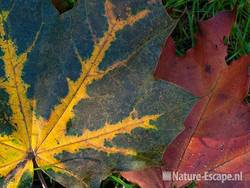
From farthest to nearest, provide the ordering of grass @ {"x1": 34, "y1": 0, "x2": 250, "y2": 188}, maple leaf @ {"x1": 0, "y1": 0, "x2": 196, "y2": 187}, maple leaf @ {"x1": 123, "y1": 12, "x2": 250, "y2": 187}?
1. grass @ {"x1": 34, "y1": 0, "x2": 250, "y2": 188}
2. maple leaf @ {"x1": 123, "y1": 12, "x2": 250, "y2": 187}
3. maple leaf @ {"x1": 0, "y1": 0, "x2": 196, "y2": 187}

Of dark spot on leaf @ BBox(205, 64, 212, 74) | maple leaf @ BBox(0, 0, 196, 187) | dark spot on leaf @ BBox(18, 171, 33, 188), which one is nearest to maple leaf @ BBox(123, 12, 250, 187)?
dark spot on leaf @ BBox(205, 64, 212, 74)

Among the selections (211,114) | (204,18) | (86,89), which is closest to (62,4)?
(86,89)

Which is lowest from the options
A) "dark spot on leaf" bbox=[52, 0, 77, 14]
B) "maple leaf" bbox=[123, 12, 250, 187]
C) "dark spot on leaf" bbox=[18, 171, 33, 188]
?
"dark spot on leaf" bbox=[18, 171, 33, 188]

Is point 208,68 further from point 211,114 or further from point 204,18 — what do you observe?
point 204,18

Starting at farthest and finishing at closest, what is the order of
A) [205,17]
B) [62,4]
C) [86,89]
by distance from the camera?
[205,17] < [62,4] < [86,89]

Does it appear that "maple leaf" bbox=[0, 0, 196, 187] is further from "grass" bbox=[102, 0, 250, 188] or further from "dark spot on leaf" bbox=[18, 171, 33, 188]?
"grass" bbox=[102, 0, 250, 188]

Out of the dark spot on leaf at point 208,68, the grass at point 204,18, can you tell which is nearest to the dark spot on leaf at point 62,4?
the grass at point 204,18

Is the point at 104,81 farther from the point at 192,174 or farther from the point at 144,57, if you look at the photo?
the point at 192,174

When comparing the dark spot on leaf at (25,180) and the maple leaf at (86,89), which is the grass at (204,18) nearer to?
the maple leaf at (86,89)
